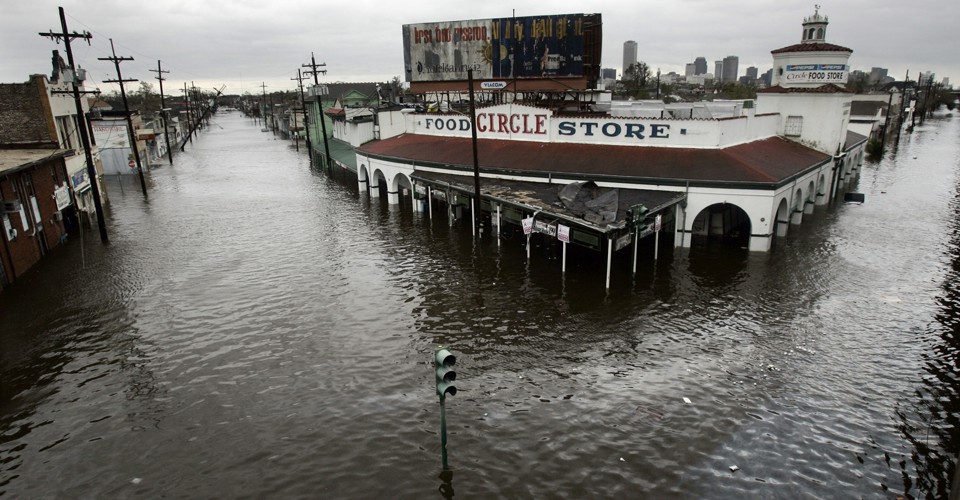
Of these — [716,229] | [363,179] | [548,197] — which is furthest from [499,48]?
[716,229]

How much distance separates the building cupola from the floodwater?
1420 cm

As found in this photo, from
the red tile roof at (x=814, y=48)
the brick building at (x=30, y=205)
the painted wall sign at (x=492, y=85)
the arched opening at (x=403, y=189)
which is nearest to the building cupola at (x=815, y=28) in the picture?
the red tile roof at (x=814, y=48)

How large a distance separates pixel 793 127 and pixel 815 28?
655 centimetres

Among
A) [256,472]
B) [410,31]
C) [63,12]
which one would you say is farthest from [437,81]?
[256,472]

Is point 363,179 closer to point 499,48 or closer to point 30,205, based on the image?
point 499,48

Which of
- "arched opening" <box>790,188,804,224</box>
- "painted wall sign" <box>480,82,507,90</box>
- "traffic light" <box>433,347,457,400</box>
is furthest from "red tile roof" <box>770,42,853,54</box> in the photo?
"traffic light" <box>433,347,457,400</box>

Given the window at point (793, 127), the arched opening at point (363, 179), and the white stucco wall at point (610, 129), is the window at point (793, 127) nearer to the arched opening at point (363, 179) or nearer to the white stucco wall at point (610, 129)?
the white stucco wall at point (610, 129)

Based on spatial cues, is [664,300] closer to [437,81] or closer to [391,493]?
[391,493]

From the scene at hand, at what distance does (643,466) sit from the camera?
10.7 meters

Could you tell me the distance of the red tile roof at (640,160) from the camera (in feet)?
80.6

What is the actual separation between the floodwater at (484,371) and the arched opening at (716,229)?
61.9 inches

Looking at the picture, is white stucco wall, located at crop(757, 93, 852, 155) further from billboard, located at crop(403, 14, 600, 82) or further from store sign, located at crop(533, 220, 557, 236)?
store sign, located at crop(533, 220, 557, 236)

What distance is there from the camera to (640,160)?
27047mm

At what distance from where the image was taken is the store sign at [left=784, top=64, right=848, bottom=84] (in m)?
32.2
